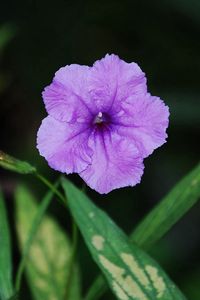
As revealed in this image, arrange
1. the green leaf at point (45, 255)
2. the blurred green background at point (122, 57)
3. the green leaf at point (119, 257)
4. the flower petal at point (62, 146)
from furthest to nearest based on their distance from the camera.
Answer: the blurred green background at point (122, 57) < the green leaf at point (45, 255) < the green leaf at point (119, 257) < the flower petal at point (62, 146)

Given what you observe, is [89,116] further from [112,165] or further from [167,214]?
[167,214]

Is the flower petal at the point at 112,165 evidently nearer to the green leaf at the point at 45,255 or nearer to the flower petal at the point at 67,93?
the flower petal at the point at 67,93

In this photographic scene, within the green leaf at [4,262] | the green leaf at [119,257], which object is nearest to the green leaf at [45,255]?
the green leaf at [4,262]

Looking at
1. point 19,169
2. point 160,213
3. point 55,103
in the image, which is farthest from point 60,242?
point 55,103

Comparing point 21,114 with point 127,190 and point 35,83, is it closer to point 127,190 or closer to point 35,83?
point 35,83

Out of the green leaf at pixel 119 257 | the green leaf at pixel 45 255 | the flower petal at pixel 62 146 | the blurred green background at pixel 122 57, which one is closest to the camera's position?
the flower petal at pixel 62 146

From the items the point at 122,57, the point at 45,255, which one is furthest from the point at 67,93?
the point at 122,57
